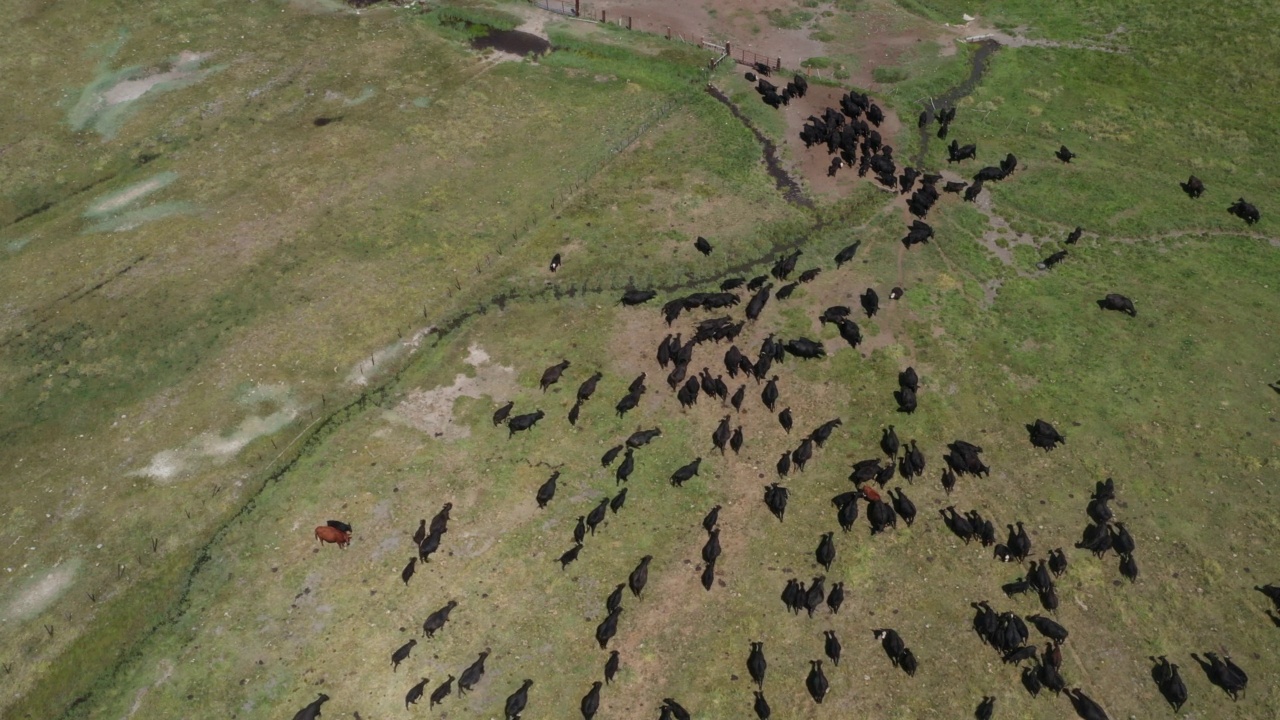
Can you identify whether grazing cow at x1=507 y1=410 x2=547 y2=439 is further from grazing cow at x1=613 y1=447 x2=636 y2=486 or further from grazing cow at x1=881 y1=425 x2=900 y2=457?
grazing cow at x1=881 y1=425 x2=900 y2=457

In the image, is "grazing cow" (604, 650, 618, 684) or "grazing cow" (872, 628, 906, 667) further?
"grazing cow" (872, 628, 906, 667)

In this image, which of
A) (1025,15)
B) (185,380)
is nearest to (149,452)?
(185,380)

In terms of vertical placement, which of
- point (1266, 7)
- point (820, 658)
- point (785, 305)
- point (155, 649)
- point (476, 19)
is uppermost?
point (1266, 7)

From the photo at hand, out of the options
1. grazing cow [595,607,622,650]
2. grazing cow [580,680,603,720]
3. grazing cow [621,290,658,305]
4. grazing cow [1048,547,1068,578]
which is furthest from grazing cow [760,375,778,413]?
grazing cow [580,680,603,720]

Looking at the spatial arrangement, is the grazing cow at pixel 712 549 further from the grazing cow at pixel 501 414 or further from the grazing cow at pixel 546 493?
the grazing cow at pixel 501 414

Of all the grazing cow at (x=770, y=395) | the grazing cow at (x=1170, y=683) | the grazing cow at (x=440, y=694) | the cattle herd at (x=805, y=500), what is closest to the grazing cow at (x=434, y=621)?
the cattle herd at (x=805, y=500)

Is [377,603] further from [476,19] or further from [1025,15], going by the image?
[1025,15]
